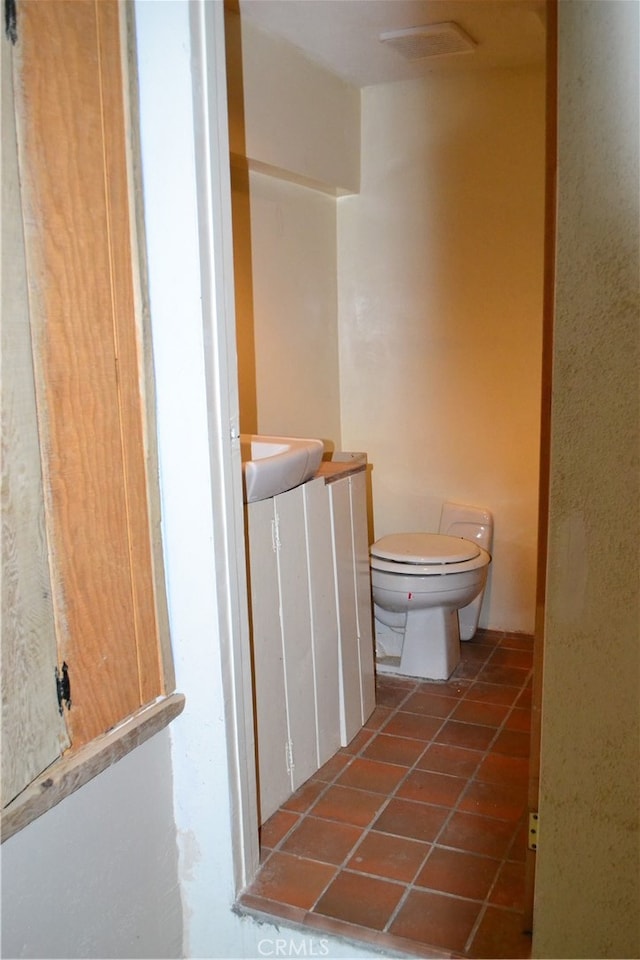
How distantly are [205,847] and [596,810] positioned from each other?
925mm

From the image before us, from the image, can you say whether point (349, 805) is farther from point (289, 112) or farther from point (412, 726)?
point (289, 112)

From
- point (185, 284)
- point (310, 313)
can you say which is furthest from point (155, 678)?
point (310, 313)

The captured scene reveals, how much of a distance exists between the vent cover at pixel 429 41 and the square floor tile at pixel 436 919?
97.8 inches

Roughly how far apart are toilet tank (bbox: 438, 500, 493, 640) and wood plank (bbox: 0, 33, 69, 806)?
2.25 meters

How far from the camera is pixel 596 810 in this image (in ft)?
3.84

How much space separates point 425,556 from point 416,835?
1082mm

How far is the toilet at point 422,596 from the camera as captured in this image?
2.95 metres

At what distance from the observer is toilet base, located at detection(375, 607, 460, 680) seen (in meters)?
3.04

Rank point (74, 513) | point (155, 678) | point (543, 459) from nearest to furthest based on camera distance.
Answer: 1. point (74, 513)
2. point (543, 459)
3. point (155, 678)

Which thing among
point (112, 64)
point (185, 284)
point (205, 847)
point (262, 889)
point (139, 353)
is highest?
point (112, 64)

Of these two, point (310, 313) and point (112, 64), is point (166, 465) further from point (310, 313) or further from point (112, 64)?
point (310, 313)

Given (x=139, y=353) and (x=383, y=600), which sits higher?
(x=139, y=353)

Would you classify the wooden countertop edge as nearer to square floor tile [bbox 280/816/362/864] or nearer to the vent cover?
square floor tile [bbox 280/816/362/864]

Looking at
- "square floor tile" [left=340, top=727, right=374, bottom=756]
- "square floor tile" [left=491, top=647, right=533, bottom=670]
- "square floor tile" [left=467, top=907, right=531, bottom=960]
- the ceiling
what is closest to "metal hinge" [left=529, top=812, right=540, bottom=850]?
"square floor tile" [left=467, top=907, right=531, bottom=960]
